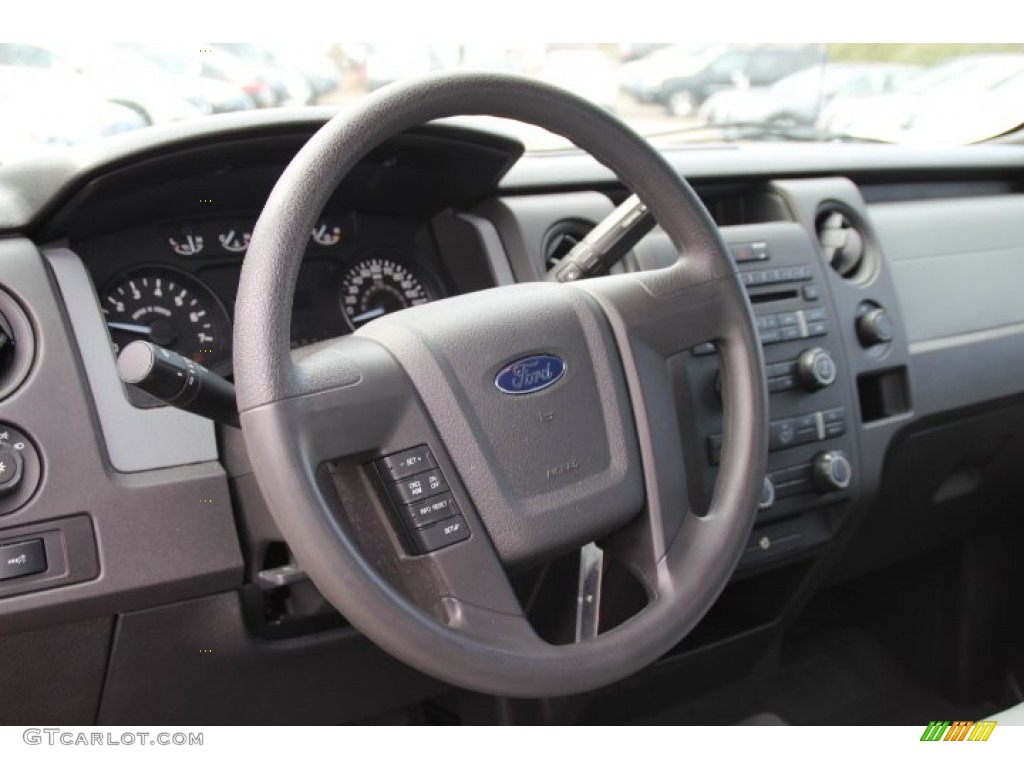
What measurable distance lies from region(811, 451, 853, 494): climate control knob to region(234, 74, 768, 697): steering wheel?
1.43 feet

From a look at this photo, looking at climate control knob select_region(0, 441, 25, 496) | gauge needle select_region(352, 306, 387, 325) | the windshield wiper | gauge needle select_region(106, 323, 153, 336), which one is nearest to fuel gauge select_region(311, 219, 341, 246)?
gauge needle select_region(352, 306, 387, 325)

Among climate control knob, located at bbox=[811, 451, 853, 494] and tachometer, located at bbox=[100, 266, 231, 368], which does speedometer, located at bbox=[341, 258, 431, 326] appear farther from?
climate control knob, located at bbox=[811, 451, 853, 494]

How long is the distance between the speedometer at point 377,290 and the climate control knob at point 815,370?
1.79 ft

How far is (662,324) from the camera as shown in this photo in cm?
117

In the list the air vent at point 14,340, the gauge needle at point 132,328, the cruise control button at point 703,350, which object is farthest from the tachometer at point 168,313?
the cruise control button at point 703,350

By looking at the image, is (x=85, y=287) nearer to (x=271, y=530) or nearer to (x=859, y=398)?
(x=271, y=530)

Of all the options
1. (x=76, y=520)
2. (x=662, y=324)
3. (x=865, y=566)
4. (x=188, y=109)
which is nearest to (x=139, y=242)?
(x=188, y=109)

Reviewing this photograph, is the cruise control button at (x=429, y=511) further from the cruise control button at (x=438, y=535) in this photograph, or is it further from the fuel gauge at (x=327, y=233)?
the fuel gauge at (x=327, y=233)

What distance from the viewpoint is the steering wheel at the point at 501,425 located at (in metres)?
0.92

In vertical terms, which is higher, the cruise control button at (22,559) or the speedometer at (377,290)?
the speedometer at (377,290)

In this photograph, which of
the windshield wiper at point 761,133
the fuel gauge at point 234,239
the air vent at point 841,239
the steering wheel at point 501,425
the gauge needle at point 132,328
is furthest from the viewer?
the windshield wiper at point 761,133

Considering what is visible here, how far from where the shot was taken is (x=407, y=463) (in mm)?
997

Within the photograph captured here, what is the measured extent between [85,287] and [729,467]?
28.9 inches

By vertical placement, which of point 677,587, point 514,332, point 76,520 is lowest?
point 677,587
